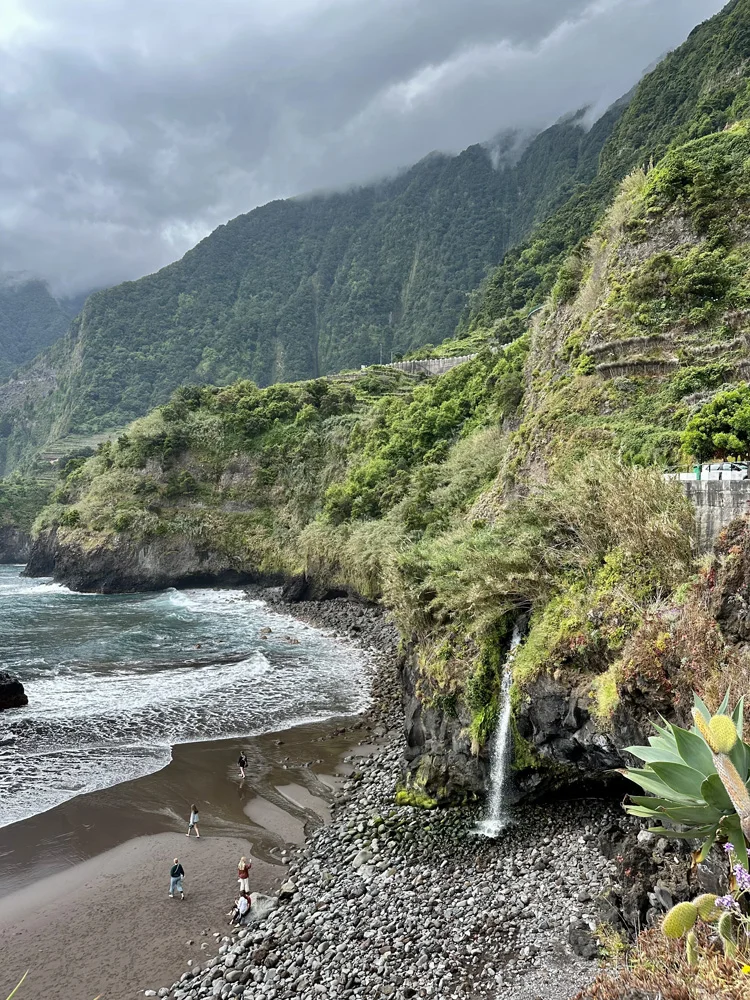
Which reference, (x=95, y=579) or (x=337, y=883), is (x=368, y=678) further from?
(x=95, y=579)


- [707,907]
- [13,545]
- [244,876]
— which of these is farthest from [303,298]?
[707,907]

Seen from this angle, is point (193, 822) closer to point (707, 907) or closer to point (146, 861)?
point (146, 861)

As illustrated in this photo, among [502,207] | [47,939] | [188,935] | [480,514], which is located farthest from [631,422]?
[502,207]

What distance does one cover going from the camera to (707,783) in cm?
462

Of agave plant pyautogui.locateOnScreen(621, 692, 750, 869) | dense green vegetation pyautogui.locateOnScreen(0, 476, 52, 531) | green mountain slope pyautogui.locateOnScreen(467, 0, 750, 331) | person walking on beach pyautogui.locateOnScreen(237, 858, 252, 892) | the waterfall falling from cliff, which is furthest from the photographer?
dense green vegetation pyautogui.locateOnScreen(0, 476, 52, 531)

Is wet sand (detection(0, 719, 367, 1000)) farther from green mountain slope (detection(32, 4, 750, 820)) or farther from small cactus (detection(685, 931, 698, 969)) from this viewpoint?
small cactus (detection(685, 931, 698, 969))

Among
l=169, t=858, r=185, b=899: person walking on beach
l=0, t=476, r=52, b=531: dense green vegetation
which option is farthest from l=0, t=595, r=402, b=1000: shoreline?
l=0, t=476, r=52, b=531: dense green vegetation

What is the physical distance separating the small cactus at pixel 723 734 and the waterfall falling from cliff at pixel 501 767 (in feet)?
28.0

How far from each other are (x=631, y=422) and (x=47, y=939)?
2091 centimetres

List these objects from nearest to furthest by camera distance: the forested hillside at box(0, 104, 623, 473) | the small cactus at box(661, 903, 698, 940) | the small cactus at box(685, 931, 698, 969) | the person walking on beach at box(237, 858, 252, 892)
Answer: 1. the small cactus at box(685, 931, 698, 969)
2. the small cactus at box(661, 903, 698, 940)
3. the person walking on beach at box(237, 858, 252, 892)
4. the forested hillside at box(0, 104, 623, 473)

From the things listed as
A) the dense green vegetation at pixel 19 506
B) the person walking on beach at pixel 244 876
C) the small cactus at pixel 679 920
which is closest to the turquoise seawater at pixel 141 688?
the person walking on beach at pixel 244 876

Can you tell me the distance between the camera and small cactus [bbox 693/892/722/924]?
14.7 ft

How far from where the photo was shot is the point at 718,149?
23.2 meters

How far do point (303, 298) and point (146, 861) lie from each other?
165630mm
